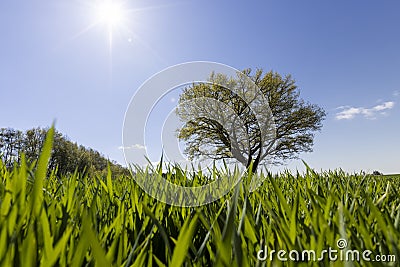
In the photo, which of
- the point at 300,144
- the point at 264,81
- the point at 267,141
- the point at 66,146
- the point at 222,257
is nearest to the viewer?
the point at 222,257

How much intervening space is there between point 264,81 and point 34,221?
23429 millimetres

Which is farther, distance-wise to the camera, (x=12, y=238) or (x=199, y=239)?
(x=199, y=239)

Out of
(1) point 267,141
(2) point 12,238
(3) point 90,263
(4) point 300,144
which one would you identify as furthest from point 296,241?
(4) point 300,144

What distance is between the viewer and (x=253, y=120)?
1895 centimetres

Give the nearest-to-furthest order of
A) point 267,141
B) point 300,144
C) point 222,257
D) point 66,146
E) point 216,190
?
point 222,257 < point 216,190 < point 267,141 < point 300,144 < point 66,146

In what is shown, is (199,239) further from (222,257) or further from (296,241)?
(222,257)

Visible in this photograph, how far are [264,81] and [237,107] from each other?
14.4 feet

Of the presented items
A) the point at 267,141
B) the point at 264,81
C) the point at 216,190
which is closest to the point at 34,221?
the point at 216,190

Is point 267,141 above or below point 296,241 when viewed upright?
above

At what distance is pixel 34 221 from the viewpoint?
44cm

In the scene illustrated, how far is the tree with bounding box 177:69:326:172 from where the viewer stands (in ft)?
61.7

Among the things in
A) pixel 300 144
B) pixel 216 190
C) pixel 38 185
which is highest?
pixel 300 144

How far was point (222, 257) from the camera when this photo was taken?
1.10 ft

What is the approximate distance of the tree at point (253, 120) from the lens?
61.7ft
